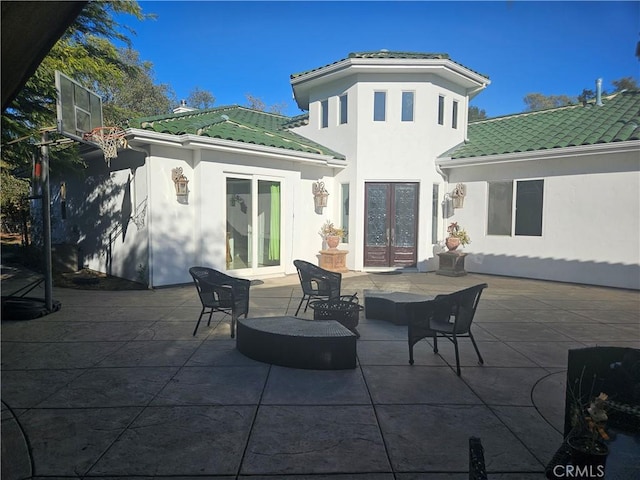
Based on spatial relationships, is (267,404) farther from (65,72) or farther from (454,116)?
(454,116)

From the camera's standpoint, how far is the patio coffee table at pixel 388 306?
580 cm

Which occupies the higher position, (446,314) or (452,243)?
(452,243)

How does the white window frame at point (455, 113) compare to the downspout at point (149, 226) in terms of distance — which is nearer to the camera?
the downspout at point (149, 226)

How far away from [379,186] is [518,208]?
3901 mm

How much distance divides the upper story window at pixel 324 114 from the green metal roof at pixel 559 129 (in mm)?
3993

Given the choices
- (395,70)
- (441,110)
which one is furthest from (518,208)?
(395,70)

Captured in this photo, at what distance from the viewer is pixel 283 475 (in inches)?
94.3

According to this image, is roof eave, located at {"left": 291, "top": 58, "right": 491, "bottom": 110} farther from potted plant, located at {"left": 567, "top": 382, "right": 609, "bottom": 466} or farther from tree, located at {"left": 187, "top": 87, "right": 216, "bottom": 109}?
tree, located at {"left": 187, "top": 87, "right": 216, "bottom": 109}

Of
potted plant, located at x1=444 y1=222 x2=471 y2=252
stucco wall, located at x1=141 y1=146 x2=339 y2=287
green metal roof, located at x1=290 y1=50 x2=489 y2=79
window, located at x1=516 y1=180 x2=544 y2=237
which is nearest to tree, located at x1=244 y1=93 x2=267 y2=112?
green metal roof, located at x1=290 y1=50 x2=489 y2=79

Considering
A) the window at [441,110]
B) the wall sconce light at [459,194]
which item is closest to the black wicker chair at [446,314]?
the wall sconce light at [459,194]

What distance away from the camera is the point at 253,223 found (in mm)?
9633

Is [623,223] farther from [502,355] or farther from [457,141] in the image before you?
[502,355]

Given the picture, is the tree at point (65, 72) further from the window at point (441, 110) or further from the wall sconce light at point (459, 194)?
the wall sconce light at point (459, 194)

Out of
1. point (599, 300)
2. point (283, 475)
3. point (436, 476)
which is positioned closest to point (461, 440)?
point (436, 476)
